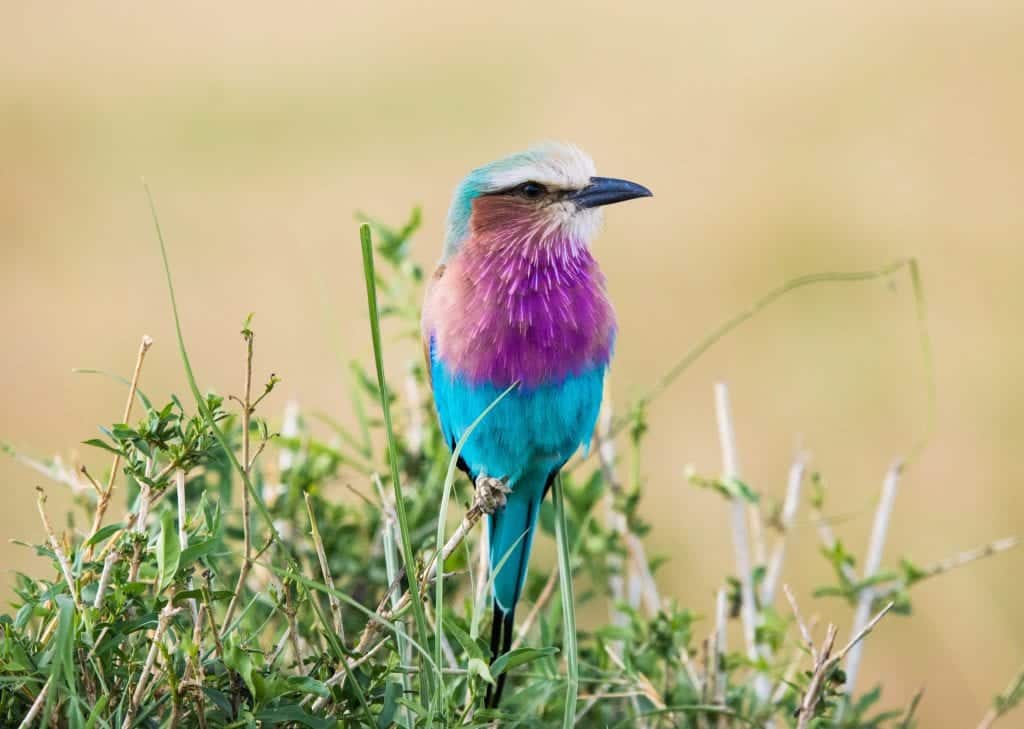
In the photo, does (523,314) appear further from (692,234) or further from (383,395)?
(692,234)

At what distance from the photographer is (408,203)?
6.66 m

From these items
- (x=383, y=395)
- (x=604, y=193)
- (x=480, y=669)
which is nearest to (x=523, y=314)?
(x=604, y=193)

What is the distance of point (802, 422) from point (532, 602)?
2645 mm

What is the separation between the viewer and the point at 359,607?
5.71 feet

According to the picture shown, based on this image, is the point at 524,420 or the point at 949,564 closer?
the point at 524,420

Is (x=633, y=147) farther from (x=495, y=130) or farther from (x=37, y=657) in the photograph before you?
(x=37, y=657)

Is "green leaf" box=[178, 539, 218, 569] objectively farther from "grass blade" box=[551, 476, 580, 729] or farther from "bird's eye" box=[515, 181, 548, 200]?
"bird's eye" box=[515, 181, 548, 200]

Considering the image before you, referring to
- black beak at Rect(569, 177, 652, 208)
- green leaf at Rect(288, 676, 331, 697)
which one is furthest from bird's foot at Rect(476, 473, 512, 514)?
green leaf at Rect(288, 676, 331, 697)

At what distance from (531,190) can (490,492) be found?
1.81 ft

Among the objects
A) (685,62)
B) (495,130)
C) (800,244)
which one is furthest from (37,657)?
(685,62)

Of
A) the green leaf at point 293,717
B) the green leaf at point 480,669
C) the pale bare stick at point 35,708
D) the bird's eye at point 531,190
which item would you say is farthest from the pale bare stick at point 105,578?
the bird's eye at point 531,190

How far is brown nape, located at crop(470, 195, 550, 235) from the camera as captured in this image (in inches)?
96.0

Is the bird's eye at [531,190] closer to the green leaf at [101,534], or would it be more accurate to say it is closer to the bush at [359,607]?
the bush at [359,607]

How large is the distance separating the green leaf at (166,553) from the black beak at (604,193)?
1.01 m
